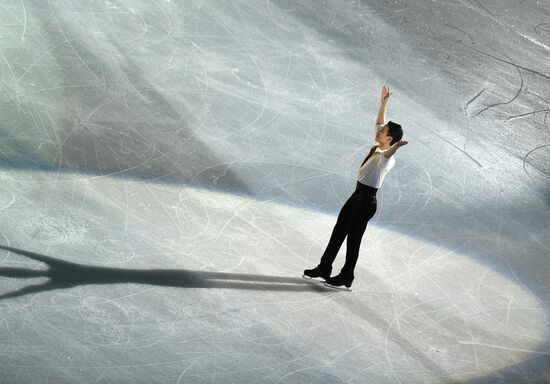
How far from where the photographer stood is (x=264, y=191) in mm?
8969

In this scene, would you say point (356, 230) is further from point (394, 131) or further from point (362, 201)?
point (394, 131)

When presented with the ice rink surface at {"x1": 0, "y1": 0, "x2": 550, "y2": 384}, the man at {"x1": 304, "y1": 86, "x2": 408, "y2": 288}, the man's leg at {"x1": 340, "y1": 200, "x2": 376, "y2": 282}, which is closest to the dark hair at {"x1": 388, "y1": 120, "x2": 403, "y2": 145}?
the man at {"x1": 304, "y1": 86, "x2": 408, "y2": 288}

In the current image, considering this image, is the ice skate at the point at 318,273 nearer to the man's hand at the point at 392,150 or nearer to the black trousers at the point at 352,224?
the black trousers at the point at 352,224

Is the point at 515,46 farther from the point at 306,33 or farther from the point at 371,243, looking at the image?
the point at 371,243

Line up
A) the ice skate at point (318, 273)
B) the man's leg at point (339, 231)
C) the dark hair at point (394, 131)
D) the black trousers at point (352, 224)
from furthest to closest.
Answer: the ice skate at point (318, 273)
the man's leg at point (339, 231)
the black trousers at point (352, 224)
the dark hair at point (394, 131)

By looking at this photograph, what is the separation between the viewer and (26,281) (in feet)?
22.2

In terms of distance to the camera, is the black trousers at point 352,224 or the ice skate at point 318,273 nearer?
the black trousers at point 352,224

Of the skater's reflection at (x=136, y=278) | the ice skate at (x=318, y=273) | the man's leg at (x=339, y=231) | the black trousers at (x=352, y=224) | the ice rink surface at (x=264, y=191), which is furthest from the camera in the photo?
the ice skate at (x=318, y=273)

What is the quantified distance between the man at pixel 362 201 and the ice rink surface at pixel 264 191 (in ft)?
0.71

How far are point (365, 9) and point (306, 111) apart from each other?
3.21 meters

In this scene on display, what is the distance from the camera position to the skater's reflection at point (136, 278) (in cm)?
685

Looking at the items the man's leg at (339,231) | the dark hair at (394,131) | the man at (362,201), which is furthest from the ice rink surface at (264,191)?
the dark hair at (394,131)

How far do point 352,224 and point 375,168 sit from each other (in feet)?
2.02

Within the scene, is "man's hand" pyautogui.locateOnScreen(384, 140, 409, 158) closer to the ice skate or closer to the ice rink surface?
the ice skate
